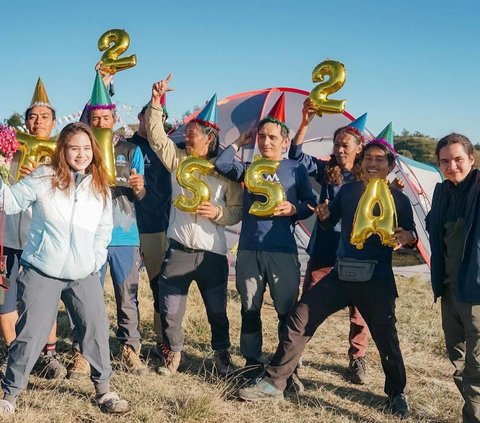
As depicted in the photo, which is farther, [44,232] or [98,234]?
[98,234]

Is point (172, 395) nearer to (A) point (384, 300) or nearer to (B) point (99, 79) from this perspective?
(A) point (384, 300)

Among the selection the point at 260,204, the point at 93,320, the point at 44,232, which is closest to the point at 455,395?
the point at 260,204

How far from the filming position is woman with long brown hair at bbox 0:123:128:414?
2855mm

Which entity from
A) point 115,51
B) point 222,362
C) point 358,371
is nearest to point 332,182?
point 358,371

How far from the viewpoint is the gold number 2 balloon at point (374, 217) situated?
10.3ft

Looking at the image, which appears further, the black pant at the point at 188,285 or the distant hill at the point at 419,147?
the distant hill at the point at 419,147

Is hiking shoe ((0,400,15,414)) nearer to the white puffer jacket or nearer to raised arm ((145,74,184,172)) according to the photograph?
the white puffer jacket

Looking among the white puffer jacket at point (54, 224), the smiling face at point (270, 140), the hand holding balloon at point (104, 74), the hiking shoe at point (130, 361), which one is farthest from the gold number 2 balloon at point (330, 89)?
the hiking shoe at point (130, 361)

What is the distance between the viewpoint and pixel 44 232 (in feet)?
9.45

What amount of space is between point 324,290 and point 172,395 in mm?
1123

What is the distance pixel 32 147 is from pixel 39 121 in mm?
258

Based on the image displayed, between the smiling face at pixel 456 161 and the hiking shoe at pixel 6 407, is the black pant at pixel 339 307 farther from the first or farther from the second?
the hiking shoe at pixel 6 407

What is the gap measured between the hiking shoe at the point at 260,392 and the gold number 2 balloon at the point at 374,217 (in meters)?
1.01

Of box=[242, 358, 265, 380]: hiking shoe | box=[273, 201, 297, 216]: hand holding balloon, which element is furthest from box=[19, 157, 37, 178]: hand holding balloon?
box=[242, 358, 265, 380]: hiking shoe
